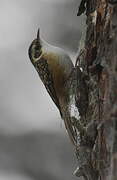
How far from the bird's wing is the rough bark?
196 millimetres

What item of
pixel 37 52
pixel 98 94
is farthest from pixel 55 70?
pixel 98 94

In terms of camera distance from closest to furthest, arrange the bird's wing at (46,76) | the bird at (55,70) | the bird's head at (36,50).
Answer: the bird at (55,70) → the bird's wing at (46,76) → the bird's head at (36,50)

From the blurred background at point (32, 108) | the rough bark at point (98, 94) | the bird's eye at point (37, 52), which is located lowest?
the blurred background at point (32, 108)

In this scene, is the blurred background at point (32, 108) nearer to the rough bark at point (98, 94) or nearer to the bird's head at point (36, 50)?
the bird's head at point (36, 50)

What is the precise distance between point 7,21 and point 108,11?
2.75 metres

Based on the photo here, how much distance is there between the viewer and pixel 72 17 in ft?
12.5

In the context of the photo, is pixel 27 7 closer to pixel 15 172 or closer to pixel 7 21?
pixel 7 21

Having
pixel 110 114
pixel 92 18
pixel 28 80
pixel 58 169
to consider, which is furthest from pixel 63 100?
pixel 28 80

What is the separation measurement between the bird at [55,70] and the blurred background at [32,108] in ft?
4.84

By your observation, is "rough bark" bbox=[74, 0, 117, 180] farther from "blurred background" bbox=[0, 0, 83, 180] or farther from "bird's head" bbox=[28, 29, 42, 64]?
"blurred background" bbox=[0, 0, 83, 180]

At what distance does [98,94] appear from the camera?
152 centimetres

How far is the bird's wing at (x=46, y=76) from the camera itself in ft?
6.26

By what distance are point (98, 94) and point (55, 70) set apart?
425 mm

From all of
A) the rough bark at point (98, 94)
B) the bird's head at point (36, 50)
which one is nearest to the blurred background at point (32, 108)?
the bird's head at point (36, 50)
